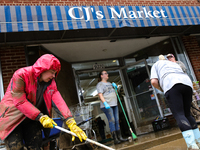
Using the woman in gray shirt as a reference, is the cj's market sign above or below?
above

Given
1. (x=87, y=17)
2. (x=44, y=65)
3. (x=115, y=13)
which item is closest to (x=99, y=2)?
(x=115, y=13)

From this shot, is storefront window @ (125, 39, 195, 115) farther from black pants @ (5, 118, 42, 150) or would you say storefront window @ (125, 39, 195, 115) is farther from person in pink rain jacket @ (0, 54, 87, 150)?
black pants @ (5, 118, 42, 150)

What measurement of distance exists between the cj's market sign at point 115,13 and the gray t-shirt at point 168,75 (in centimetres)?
227

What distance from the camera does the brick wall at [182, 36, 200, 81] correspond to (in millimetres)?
6520

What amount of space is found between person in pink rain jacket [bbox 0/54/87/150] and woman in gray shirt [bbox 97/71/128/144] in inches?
86.4

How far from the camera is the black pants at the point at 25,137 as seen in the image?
216 centimetres

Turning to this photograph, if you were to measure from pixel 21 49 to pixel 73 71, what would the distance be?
84.3 inches

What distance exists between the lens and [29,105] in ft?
A: 7.16

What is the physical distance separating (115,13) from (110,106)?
7.64ft

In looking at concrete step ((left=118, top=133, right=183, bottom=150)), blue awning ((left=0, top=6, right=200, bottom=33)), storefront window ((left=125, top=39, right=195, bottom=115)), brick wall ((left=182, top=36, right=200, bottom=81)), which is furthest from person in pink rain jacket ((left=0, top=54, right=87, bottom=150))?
brick wall ((left=182, top=36, right=200, bottom=81))

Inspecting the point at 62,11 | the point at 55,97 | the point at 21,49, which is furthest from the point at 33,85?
the point at 21,49

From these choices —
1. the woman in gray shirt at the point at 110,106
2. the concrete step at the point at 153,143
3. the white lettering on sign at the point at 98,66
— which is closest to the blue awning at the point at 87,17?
the woman in gray shirt at the point at 110,106

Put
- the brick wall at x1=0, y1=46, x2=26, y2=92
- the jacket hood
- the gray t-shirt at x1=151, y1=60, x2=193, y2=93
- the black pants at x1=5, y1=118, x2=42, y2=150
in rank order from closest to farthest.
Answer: the black pants at x1=5, y1=118, x2=42, y2=150
the jacket hood
the gray t-shirt at x1=151, y1=60, x2=193, y2=93
the brick wall at x1=0, y1=46, x2=26, y2=92

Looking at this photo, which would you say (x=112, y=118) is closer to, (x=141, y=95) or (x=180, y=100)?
(x=180, y=100)
